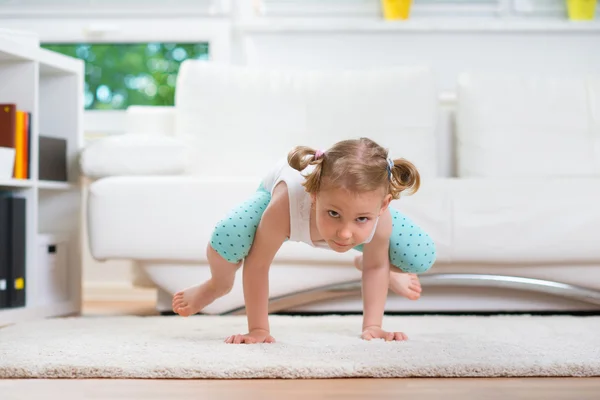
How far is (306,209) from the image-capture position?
1608 mm

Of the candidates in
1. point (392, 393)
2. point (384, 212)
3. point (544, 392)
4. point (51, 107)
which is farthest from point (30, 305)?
point (544, 392)

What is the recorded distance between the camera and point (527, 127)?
107 inches

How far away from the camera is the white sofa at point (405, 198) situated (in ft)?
7.21

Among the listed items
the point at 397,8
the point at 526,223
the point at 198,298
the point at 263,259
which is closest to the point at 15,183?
the point at 198,298

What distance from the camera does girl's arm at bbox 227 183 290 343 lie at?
1636mm

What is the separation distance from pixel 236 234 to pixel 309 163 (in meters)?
0.24

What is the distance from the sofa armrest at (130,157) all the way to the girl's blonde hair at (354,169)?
889mm

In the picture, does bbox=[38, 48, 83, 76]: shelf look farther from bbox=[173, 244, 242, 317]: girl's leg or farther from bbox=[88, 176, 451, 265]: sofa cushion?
bbox=[173, 244, 242, 317]: girl's leg

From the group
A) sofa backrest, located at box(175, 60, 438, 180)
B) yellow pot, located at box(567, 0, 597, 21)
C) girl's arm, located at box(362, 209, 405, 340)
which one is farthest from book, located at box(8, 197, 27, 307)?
yellow pot, located at box(567, 0, 597, 21)

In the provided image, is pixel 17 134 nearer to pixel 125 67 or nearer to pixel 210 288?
pixel 210 288

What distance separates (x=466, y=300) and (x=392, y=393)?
114 cm

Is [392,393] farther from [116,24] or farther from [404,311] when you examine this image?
[116,24]

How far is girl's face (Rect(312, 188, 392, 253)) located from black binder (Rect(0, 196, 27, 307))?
1039 mm

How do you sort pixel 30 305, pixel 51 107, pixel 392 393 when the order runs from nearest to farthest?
pixel 392 393 → pixel 30 305 → pixel 51 107
